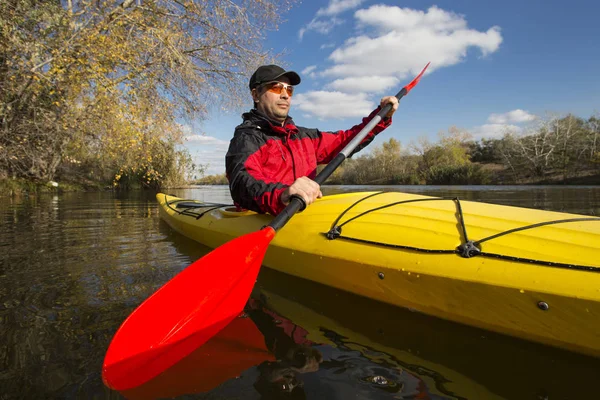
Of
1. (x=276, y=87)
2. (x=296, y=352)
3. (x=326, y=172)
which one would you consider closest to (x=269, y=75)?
(x=276, y=87)

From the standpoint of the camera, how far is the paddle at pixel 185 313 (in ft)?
4.46

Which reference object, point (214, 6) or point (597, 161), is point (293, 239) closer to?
point (214, 6)

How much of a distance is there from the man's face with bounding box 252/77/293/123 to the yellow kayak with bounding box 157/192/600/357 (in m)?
0.96

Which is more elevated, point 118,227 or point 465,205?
point 465,205

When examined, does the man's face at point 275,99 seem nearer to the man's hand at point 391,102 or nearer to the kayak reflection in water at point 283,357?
the man's hand at point 391,102

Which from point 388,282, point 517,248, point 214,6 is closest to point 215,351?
point 388,282

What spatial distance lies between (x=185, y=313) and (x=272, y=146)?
62.6 inches

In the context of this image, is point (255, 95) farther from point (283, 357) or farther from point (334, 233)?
point (283, 357)

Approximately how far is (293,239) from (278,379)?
126 centimetres


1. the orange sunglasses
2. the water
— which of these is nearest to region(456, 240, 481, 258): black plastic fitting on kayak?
the water

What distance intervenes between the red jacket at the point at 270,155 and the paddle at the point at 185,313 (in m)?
0.39

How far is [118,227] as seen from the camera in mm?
5238

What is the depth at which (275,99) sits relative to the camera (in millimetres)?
2938

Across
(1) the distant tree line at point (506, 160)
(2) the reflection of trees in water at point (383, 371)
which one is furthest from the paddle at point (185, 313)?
(1) the distant tree line at point (506, 160)
